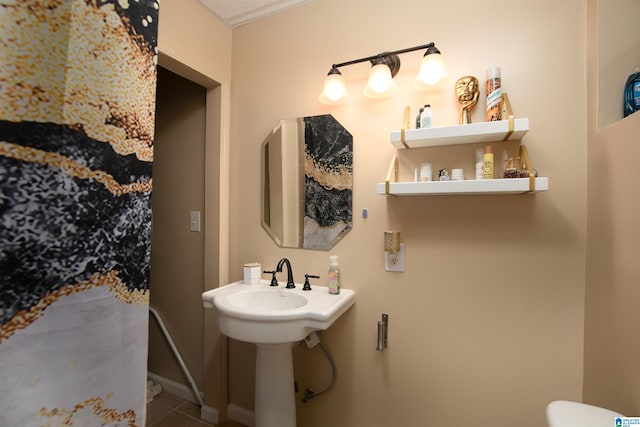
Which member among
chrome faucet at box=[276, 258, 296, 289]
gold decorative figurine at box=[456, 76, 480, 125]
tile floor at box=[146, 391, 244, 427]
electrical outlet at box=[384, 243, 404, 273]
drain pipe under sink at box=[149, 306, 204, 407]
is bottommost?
tile floor at box=[146, 391, 244, 427]

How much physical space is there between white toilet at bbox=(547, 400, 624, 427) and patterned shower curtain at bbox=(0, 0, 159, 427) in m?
1.03

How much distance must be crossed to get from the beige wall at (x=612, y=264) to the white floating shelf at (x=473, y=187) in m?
0.18

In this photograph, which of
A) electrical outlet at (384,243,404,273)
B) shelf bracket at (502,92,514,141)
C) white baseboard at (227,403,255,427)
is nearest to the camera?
shelf bracket at (502,92,514,141)

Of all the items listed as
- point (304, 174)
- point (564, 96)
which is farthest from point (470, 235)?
point (304, 174)

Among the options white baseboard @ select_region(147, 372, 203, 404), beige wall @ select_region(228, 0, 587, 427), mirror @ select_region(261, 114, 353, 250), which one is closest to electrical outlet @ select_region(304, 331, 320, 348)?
beige wall @ select_region(228, 0, 587, 427)

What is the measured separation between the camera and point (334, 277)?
4.32 feet

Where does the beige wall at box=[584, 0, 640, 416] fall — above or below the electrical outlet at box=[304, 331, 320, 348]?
above

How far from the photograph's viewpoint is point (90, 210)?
419 mm

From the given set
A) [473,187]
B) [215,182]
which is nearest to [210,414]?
[215,182]

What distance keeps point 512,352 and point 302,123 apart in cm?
140

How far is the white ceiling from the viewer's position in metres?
1.47

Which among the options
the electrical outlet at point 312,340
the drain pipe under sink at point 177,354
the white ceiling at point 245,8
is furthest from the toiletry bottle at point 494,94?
the drain pipe under sink at point 177,354

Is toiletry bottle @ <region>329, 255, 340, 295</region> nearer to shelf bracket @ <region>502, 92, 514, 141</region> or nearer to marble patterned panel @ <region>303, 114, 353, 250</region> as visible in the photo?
marble patterned panel @ <region>303, 114, 353, 250</region>

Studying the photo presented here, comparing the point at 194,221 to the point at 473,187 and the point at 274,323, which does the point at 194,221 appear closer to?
the point at 274,323
